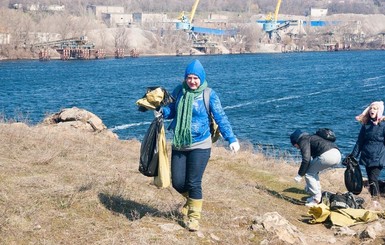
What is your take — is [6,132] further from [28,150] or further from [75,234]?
[75,234]

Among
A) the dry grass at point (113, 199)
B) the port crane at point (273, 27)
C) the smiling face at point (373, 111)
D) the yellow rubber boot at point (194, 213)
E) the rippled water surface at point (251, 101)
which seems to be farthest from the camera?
the port crane at point (273, 27)

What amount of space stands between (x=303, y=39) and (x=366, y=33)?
29.7 meters

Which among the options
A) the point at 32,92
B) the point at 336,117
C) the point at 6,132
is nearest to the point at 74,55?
the point at 32,92

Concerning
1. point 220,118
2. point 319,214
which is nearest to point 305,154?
point 319,214

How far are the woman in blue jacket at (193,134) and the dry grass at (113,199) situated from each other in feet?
1.33

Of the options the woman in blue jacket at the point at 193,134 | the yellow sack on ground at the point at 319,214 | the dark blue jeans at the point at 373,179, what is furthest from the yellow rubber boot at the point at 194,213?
the dark blue jeans at the point at 373,179

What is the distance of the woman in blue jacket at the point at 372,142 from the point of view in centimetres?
802

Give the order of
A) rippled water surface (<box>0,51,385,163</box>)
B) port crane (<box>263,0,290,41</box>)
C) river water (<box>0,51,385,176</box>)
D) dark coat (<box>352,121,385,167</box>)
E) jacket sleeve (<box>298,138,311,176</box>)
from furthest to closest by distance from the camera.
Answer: port crane (<box>263,0,290,41</box>) → rippled water surface (<box>0,51,385,163</box>) → river water (<box>0,51,385,176</box>) → dark coat (<box>352,121,385,167</box>) → jacket sleeve (<box>298,138,311,176</box>)

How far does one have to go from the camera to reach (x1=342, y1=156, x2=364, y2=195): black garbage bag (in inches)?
313

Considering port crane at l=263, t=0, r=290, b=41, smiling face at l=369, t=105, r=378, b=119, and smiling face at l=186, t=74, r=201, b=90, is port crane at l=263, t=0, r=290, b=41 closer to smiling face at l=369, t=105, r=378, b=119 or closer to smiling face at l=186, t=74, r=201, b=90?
smiling face at l=369, t=105, r=378, b=119

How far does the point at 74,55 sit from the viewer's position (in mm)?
98812

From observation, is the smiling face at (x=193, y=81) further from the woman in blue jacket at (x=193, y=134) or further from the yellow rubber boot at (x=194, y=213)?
the yellow rubber boot at (x=194, y=213)

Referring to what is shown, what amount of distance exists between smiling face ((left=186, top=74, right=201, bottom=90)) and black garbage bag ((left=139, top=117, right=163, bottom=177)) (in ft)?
1.57

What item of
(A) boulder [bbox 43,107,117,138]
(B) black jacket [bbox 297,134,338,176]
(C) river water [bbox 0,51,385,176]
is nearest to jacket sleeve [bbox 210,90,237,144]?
(B) black jacket [bbox 297,134,338,176]
